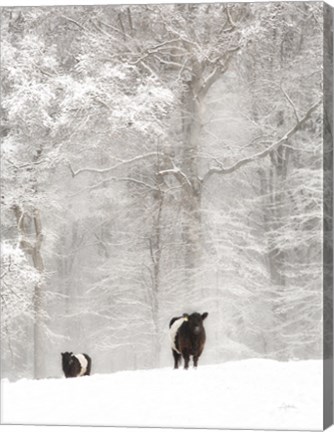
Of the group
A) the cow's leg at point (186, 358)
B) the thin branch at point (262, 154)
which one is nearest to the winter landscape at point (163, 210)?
the thin branch at point (262, 154)

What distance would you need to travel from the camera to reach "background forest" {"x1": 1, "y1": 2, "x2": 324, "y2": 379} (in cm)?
1188

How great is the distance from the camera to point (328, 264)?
11.9 meters

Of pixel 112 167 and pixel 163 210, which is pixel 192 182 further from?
pixel 112 167

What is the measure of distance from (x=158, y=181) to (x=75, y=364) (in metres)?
1.78

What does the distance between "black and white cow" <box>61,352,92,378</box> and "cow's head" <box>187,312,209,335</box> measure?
97cm

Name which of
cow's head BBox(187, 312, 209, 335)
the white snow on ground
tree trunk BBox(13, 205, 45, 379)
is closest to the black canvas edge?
the white snow on ground

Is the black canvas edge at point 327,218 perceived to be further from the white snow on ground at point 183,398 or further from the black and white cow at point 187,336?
the black and white cow at point 187,336

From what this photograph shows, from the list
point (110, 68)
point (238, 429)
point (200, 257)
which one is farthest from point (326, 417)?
point (110, 68)

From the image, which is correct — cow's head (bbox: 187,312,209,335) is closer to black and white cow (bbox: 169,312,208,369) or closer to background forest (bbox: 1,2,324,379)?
black and white cow (bbox: 169,312,208,369)

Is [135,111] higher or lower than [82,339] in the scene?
higher

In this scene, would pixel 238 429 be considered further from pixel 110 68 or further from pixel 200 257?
pixel 110 68

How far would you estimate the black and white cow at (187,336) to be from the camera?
12.1m

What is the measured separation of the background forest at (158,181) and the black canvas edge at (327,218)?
8 cm

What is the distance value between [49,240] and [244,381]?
2.15 m
